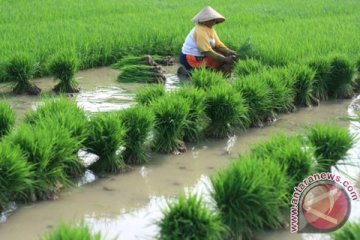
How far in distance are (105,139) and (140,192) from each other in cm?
48

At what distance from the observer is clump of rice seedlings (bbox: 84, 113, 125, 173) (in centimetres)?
434

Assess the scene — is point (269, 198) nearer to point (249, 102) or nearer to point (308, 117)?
point (249, 102)

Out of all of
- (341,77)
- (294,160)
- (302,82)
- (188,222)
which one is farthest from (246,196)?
(341,77)

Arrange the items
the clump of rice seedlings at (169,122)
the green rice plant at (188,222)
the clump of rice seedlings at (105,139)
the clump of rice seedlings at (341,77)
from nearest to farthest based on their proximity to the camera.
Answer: the green rice plant at (188,222) → the clump of rice seedlings at (105,139) → the clump of rice seedlings at (169,122) → the clump of rice seedlings at (341,77)

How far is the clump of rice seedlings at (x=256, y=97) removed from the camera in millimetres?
5535

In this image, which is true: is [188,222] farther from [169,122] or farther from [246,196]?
[169,122]

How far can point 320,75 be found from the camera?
6.56 meters

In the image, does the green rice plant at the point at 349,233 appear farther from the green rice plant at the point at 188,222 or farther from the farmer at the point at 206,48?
the farmer at the point at 206,48

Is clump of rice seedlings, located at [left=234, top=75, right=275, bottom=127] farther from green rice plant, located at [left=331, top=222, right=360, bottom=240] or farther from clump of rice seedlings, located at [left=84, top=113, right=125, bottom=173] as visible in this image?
green rice plant, located at [left=331, top=222, right=360, bottom=240]

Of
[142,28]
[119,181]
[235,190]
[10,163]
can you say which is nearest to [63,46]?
[142,28]

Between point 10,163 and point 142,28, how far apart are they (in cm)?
570

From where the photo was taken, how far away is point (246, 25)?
10.2 m

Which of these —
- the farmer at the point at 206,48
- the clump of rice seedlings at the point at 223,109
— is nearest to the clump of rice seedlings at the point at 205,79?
the clump of rice seedlings at the point at 223,109

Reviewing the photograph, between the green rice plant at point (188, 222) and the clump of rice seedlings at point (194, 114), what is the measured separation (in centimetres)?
201
